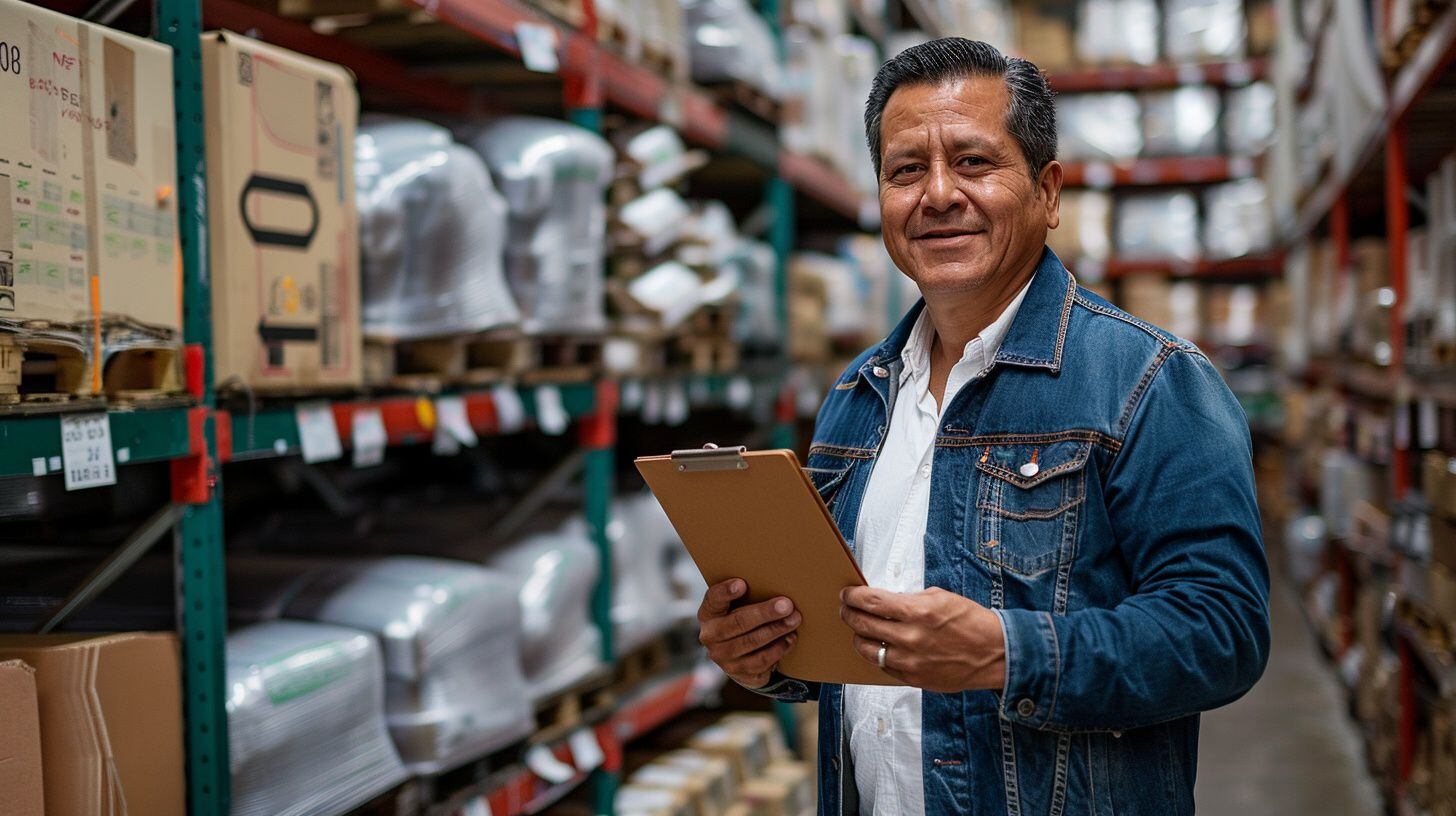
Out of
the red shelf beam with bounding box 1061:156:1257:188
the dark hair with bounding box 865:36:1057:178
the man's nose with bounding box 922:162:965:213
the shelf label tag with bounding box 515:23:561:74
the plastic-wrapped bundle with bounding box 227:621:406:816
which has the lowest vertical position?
the plastic-wrapped bundle with bounding box 227:621:406:816

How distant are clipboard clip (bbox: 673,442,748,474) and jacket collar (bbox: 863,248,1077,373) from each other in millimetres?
476

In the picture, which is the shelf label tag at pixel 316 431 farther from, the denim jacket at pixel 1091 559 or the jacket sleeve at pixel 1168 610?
the jacket sleeve at pixel 1168 610

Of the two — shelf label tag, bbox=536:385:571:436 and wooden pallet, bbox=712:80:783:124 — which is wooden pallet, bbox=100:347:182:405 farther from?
wooden pallet, bbox=712:80:783:124

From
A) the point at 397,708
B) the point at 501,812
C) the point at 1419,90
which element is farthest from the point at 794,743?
the point at 1419,90

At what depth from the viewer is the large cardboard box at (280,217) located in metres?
2.19

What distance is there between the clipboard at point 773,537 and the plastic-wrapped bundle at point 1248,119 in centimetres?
995

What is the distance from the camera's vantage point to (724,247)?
15.5 ft

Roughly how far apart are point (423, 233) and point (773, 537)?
4.71ft

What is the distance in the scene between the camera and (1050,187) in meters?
1.98

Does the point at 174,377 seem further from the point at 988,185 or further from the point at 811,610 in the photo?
the point at 988,185

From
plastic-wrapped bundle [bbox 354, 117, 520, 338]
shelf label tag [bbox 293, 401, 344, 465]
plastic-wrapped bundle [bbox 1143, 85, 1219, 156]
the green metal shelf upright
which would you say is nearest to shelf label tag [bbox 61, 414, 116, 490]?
the green metal shelf upright

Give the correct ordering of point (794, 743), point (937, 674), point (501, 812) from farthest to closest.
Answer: point (794, 743) → point (501, 812) → point (937, 674)

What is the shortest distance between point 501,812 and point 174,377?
4.57 ft

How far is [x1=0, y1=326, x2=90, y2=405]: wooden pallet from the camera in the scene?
1.78m
